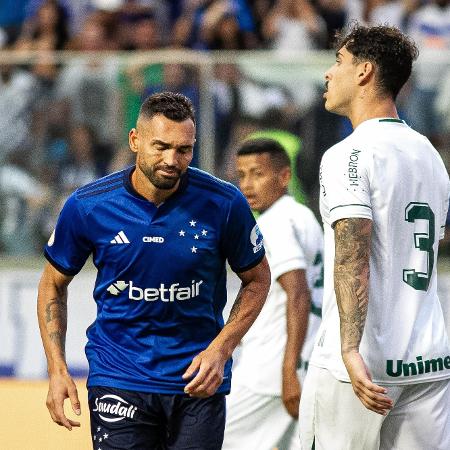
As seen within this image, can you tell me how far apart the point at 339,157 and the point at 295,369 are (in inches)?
74.8

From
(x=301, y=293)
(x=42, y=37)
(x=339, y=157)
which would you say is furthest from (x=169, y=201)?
(x=42, y=37)

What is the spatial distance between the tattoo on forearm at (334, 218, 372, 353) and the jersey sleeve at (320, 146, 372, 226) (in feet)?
0.15

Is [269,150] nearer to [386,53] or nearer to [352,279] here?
[386,53]

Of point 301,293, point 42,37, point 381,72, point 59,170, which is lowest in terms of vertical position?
point 301,293

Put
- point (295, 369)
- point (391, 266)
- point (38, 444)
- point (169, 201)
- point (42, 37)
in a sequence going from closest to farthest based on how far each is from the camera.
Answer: point (391, 266), point (169, 201), point (295, 369), point (38, 444), point (42, 37)

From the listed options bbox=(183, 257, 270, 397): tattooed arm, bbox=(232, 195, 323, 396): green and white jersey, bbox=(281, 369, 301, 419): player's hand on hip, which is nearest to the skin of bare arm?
bbox=(281, 369, 301, 419): player's hand on hip

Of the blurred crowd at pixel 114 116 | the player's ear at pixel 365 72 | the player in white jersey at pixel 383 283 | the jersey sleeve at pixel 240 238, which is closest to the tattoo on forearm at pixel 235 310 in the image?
the jersey sleeve at pixel 240 238

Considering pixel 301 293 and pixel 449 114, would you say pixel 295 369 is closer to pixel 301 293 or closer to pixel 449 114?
pixel 301 293

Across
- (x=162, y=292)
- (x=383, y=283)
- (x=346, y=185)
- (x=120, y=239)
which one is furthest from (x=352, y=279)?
(x=120, y=239)

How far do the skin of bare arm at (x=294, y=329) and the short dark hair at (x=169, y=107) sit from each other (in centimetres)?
164

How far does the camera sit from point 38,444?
841 cm

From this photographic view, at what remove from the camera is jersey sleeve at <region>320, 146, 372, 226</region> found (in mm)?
4465

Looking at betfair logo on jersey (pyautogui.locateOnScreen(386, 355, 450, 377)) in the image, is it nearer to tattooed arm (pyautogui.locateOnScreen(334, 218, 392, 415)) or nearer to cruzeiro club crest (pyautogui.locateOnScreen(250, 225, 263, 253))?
tattooed arm (pyautogui.locateOnScreen(334, 218, 392, 415))

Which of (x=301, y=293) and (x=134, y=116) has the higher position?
(x=134, y=116)
